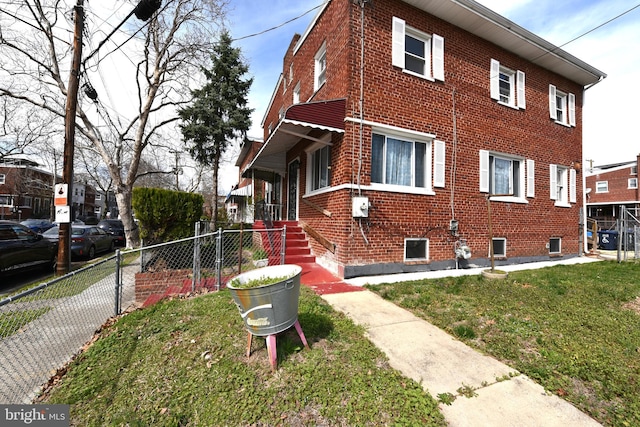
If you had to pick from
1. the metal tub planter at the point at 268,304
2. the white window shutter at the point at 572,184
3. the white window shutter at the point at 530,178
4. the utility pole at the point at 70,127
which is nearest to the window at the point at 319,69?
the utility pole at the point at 70,127

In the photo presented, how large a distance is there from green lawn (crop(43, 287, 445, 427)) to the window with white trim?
428 centimetres

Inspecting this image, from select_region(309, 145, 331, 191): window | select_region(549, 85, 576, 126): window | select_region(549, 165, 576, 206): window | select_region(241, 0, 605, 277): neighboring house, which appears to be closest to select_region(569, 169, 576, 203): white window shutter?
select_region(549, 165, 576, 206): window

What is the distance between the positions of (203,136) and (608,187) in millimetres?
43933

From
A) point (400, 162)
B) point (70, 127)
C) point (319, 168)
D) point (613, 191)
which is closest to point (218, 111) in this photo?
point (70, 127)

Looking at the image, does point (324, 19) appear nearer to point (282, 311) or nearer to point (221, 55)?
point (282, 311)

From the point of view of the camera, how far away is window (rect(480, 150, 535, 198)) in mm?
8181

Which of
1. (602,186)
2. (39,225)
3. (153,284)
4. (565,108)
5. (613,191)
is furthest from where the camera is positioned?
(602,186)

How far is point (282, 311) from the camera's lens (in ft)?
8.95

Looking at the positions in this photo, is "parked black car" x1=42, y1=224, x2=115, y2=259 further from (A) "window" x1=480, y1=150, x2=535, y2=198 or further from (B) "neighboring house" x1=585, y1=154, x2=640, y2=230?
(B) "neighboring house" x1=585, y1=154, x2=640, y2=230

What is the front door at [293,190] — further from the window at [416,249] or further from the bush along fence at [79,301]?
the window at [416,249]

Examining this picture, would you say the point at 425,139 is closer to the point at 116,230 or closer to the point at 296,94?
the point at 296,94

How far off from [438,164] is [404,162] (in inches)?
39.5

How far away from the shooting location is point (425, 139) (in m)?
7.35

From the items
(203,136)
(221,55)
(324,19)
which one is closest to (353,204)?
(324,19)
